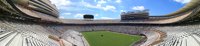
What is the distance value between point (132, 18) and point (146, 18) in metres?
4.38

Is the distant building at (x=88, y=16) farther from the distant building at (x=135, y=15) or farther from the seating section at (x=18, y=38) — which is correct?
the seating section at (x=18, y=38)

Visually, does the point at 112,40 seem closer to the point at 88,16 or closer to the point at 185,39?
the point at 185,39

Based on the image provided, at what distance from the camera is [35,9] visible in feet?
211

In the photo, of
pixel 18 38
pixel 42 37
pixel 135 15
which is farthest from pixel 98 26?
pixel 18 38

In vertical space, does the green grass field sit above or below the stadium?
below

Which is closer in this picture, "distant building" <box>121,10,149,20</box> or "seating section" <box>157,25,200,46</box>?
"seating section" <box>157,25,200,46</box>

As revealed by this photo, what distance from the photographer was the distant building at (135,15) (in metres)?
83.4

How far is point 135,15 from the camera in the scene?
8512cm

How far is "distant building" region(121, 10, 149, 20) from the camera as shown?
83.4 meters

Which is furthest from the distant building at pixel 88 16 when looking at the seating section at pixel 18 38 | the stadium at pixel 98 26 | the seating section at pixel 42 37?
the seating section at pixel 18 38

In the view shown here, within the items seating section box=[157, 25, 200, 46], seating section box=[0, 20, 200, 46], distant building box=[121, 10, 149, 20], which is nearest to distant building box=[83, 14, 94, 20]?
distant building box=[121, 10, 149, 20]

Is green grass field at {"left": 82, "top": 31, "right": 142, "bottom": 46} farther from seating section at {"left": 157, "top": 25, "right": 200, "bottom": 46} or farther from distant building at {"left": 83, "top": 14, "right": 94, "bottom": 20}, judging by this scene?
distant building at {"left": 83, "top": 14, "right": 94, "bottom": 20}

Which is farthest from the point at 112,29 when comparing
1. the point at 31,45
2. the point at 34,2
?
the point at 31,45

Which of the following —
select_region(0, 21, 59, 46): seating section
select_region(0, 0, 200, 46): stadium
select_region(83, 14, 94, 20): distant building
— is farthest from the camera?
select_region(83, 14, 94, 20): distant building
